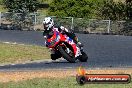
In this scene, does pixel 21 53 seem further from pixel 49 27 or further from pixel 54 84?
pixel 54 84

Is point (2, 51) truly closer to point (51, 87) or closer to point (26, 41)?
point (26, 41)

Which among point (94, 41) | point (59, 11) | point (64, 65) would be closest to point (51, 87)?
point (64, 65)

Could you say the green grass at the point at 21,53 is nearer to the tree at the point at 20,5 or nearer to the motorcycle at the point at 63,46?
the motorcycle at the point at 63,46

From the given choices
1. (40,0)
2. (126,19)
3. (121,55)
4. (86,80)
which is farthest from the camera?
(40,0)

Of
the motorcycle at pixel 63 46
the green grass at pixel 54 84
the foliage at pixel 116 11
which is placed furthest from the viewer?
the foliage at pixel 116 11

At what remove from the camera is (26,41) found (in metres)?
33.8

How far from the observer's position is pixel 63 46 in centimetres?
2070

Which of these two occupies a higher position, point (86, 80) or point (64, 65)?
point (86, 80)

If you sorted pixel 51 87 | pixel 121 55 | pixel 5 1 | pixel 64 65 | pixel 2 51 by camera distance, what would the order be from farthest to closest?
pixel 5 1, pixel 2 51, pixel 121 55, pixel 64 65, pixel 51 87

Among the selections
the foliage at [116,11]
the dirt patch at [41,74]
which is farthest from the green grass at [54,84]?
the foliage at [116,11]

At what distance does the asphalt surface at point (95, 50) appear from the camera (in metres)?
20.8

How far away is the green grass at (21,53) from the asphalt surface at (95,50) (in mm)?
1892

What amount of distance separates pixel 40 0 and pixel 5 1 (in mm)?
6607

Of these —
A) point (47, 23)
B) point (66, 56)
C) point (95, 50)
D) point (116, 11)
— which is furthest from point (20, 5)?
point (47, 23)
